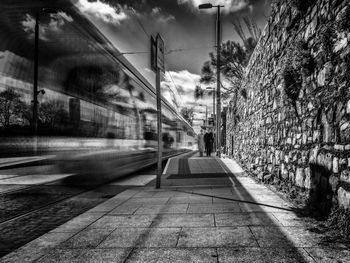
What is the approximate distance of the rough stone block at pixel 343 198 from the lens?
309 cm

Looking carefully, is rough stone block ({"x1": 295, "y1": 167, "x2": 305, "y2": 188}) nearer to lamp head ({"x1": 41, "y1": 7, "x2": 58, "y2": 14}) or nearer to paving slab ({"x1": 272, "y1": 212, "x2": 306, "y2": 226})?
paving slab ({"x1": 272, "y1": 212, "x2": 306, "y2": 226})

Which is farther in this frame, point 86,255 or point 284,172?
point 284,172

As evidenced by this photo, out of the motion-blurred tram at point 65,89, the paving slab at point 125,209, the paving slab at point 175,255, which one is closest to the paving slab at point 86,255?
the paving slab at point 175,255

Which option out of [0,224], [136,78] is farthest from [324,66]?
[136,78]

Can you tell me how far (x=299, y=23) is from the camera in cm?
511

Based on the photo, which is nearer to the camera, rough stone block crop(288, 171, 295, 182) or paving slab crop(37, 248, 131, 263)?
paving slab crop(37, 248, 131, 263)

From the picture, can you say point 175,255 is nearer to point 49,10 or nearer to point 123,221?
point 123,221

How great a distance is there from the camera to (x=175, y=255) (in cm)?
268

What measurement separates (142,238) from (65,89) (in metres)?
3.23

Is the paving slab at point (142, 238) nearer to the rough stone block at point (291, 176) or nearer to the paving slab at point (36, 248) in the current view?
the paving slab at point (36, 248)

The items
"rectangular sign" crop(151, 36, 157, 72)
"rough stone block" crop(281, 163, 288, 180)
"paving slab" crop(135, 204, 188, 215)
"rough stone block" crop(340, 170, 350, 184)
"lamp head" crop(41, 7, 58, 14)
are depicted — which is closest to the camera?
"rough stone block" crop(340, 170, 350, 184)

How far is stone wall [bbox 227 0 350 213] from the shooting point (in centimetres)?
343

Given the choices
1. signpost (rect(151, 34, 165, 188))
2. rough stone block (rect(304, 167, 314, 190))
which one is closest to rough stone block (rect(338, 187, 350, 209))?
rough stone block (rect(304, 167, 314, 190))

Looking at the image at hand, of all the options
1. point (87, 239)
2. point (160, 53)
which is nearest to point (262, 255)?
point (87, 239)
